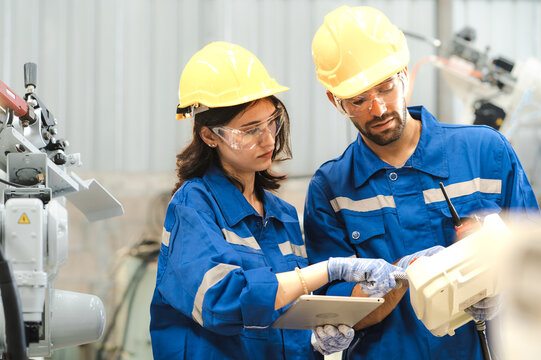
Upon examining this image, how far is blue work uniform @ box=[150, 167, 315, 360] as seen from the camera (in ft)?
4.54

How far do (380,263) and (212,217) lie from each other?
43 cm

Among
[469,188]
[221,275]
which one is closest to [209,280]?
[221,275]

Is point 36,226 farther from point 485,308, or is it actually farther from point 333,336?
point 485,308

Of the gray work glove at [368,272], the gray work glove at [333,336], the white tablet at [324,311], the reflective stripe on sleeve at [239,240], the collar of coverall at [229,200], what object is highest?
the collar of coverall at [229,200]

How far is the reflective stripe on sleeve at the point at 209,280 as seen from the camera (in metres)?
1.38

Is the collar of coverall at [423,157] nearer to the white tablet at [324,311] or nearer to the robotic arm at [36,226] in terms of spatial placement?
the white tablet at [324,311]

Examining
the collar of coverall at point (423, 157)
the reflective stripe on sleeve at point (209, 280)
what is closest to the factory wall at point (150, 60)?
the collar of coverall at point (423, 157)

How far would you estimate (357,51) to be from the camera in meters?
1.75

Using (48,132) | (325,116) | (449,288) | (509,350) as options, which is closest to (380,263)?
(449,288)

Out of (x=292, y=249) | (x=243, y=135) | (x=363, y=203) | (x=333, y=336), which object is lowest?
(x=333, y=336)

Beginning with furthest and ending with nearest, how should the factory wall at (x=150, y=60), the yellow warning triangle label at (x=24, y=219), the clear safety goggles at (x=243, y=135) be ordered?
the factory wall at (x=150, y=60) → the clear safety goggles at (x=243, y=135) → the yellow warning triangle label at (x=24, y=219)

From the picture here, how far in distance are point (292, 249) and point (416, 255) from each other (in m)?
0.37

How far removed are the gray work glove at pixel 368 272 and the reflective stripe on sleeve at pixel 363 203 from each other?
29cm

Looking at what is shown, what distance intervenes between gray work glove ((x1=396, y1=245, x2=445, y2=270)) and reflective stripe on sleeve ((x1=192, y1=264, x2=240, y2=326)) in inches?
17.3
